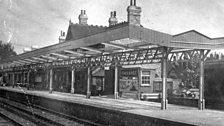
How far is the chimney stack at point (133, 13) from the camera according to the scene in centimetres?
1973

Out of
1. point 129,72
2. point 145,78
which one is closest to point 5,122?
point 129,72

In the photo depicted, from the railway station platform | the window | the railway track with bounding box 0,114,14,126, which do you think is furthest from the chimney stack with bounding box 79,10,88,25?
the railway track with bounding box 0,114,14,126

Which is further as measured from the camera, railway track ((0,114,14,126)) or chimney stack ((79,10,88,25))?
chimney stack ((79,10,88,25))

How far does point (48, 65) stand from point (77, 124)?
1305 centimetres

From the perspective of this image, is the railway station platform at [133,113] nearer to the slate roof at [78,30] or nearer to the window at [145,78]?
the window at [145,78]

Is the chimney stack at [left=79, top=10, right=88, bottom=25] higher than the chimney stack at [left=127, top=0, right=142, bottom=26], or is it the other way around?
the chimney stack at [left=79, top=10, right=88, bottom=25]

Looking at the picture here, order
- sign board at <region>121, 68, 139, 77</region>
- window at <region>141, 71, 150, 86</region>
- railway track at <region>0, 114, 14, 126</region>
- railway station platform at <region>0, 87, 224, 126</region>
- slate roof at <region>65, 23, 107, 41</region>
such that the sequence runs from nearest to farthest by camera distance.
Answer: railway station platform at <region>0, 87, 224, 126</region>, railway track at <region>0, 114, 14, 126</region>, sign board at <region>121, 68, 139, 77</region>, window at <region>141, 71, 150, 86</region>, slate roof at <region>65, 23, 107, 41</region>

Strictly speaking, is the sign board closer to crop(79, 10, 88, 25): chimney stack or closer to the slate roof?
the slate roof

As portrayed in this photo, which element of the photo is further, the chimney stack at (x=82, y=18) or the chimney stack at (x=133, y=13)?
the chimney stack at (x=82, y=18)

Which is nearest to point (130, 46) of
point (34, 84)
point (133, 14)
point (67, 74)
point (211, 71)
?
point (211, 71)

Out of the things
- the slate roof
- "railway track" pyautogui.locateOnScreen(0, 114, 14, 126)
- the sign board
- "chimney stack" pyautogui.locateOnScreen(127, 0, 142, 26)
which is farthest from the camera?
the slate roof

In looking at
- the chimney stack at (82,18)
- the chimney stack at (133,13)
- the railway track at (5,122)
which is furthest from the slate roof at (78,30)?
the railway track at (5,122)

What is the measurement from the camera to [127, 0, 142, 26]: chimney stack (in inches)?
777

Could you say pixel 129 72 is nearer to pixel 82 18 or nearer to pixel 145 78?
pixel 145 78
